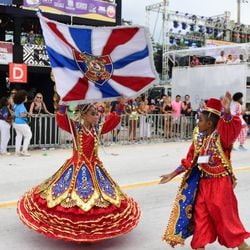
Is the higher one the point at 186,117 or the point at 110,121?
the point at 110,121

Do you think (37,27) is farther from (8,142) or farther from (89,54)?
(89,54)

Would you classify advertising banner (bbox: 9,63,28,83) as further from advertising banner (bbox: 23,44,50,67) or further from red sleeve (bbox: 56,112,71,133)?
red sleeve (bbox: 56,112,71,133)

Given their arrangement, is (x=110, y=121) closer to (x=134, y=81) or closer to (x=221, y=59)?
(x=134, y=81)

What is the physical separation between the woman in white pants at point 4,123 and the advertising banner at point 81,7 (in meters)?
10.1

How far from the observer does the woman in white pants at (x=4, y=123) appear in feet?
37.8

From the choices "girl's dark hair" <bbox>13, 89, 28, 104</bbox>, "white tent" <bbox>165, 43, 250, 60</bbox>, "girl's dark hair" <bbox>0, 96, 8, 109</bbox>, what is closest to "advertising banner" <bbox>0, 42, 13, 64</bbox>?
"white tent" <bbox>165, 43, 250, 60</bbox>

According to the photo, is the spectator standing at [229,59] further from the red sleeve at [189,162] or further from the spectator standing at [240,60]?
the red sleeve at [189,162]

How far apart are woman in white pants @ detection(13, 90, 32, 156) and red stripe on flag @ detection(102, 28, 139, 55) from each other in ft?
22.8

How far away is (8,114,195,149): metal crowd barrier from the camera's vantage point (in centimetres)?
1260

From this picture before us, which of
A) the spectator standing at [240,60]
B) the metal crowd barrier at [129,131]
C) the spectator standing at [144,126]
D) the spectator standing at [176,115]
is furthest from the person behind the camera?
the spectator standing at [240,60]

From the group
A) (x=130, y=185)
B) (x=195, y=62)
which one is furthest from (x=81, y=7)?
(x=130, y=185)

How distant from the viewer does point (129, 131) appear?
1468 centimetres

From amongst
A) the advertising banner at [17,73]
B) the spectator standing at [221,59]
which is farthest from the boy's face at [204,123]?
the spectator standing at [221,59]

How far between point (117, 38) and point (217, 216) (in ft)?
6.17
